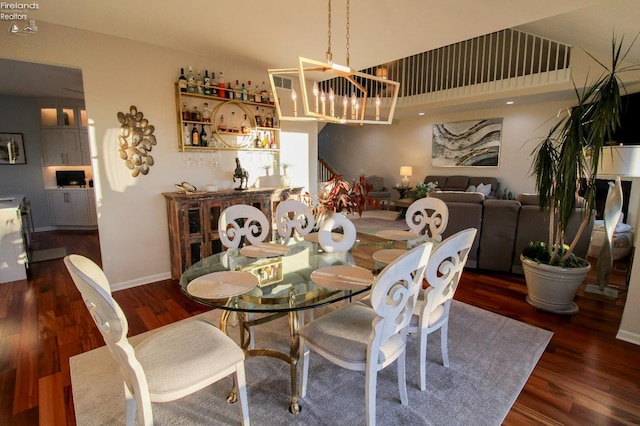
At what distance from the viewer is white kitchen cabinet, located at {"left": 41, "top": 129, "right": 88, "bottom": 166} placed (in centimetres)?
620

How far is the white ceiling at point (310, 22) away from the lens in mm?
2572

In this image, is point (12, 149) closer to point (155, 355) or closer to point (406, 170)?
point (155, 355)

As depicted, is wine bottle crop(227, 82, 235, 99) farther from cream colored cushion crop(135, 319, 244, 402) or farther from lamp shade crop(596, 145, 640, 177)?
lamp shade crop(596, 145, 640, 177)

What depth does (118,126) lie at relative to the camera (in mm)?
3316

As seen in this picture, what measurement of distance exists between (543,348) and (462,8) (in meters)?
2.73

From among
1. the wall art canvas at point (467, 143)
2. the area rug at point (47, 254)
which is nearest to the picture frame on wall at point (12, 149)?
the area rug at point (47, 254)

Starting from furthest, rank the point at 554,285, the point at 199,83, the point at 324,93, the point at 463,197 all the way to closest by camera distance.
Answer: the point at 463,197 < the point at 199,83 < the point at 554,285 < the point at 324,93

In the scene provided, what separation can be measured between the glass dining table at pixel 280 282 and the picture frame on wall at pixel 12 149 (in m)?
6.35

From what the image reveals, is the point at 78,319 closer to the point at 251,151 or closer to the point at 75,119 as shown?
the point at 251,151

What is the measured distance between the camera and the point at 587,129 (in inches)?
101

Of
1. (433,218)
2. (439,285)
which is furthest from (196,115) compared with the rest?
(439,285)

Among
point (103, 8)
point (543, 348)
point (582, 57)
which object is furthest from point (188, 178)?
point (582, 57)

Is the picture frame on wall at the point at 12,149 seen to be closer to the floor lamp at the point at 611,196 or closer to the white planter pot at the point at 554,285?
the white planter pot at the point at 554,285

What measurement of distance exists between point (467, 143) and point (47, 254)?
342 inches
